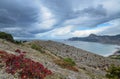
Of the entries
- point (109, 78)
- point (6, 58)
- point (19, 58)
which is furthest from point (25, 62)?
point (109, 78)

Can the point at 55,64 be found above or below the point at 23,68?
below

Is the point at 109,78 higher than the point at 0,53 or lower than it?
lower

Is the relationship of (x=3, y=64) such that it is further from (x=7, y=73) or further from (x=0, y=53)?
(x=0, y=53)

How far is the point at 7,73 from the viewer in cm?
2498

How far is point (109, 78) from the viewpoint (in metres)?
44.3

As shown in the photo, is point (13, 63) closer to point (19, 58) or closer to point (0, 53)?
point (19, 58)

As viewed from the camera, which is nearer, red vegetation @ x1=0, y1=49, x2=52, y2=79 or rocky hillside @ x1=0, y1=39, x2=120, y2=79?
red vegetation @ x1=0, y1=49, x2=52, y2=79

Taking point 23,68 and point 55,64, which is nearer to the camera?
point 23,68

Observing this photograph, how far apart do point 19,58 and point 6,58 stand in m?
1.85

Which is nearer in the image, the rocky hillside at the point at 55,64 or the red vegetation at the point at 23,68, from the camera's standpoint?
the red vegetation at the point at 23,68

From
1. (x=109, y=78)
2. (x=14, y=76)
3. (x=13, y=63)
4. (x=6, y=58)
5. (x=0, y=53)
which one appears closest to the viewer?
(x=14, y=76)

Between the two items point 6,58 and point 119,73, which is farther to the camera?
point 119,73

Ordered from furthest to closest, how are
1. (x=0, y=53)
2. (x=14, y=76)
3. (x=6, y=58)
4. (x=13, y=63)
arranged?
(x=0, y=53)
(x=6, y=58)
(x=13, y=63)
(x=14, y=76)

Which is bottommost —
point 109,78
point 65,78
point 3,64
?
point 109,78
